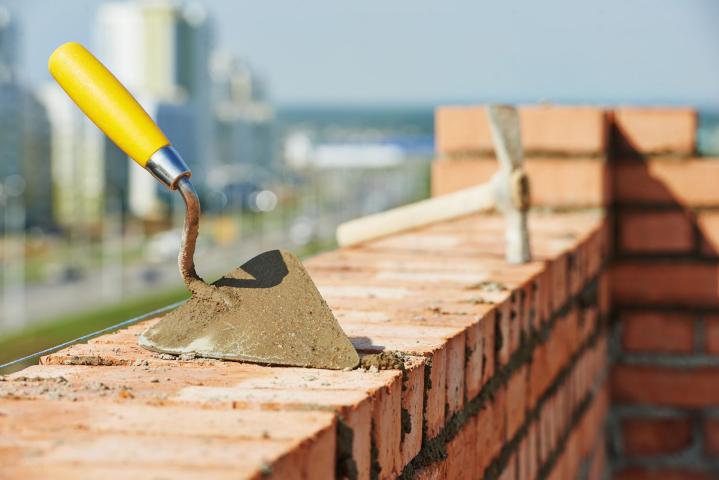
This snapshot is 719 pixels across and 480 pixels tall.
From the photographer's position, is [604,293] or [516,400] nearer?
[516,400]

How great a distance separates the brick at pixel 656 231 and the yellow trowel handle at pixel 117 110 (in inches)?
105

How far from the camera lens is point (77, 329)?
3244 centimetres

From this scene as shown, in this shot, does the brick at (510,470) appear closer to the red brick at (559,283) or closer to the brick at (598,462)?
the red brick at (559,283)

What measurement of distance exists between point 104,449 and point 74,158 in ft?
225

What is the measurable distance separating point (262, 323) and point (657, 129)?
9.04 feet

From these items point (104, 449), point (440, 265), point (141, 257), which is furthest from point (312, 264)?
point (141, 257)

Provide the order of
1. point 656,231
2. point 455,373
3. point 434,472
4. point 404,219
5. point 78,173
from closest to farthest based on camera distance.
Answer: point 434,472 → point 455,373 → point 404,219 → point 656,231 → point 78,173

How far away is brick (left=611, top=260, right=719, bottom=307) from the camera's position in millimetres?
3756

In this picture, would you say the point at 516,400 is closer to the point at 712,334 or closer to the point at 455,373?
the point at 455,373

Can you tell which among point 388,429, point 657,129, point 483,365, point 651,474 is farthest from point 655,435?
point 388,429

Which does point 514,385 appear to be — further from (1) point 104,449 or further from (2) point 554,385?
(1) point 104,449

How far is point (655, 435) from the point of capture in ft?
12.4

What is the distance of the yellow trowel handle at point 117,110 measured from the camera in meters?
1.42

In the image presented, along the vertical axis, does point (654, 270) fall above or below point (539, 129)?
below
